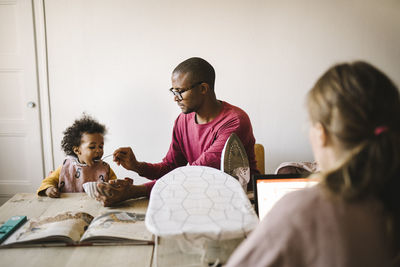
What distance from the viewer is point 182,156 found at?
214cm

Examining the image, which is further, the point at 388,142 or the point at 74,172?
the point at 74,172

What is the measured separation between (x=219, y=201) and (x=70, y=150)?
1290 mm

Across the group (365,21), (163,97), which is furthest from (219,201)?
(365,21)

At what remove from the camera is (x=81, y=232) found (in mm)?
1179

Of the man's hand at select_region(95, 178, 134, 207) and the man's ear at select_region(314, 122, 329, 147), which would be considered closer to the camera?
the man's ear at select_region(314, 122, 329, 147)

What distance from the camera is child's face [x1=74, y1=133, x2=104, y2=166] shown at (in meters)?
1.85

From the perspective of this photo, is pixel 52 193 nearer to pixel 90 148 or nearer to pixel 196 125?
pixel 90 148

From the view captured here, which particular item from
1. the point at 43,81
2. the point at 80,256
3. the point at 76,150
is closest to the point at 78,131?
the point at 76,150

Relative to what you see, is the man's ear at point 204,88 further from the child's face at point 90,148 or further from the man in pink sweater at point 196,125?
the child's face at point 90,148

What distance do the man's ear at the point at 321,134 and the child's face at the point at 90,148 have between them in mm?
1478

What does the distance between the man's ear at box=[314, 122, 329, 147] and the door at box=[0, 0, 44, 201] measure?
2.92 m

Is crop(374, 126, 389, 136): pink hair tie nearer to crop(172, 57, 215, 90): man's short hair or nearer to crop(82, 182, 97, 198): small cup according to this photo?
crop(82, 182, 97, 198): small cup

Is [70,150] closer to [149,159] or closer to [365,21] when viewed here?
[149,159]

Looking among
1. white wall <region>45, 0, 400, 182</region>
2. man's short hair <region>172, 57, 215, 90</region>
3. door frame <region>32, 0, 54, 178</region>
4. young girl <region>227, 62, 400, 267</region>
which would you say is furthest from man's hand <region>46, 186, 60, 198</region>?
door frame <region>32, 0, 54, 178</region>
